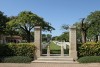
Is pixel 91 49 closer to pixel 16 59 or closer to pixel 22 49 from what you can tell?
pixel 22 49

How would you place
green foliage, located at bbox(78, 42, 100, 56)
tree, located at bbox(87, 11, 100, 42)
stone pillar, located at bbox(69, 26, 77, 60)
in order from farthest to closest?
tree, located at bbox(87, 11, 100, 42) < stone pillar, located at bbox(69, 26, 77, 60) < green foliage, located at bbox(78, 42, 100, 56)

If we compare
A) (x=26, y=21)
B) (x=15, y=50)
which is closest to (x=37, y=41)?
(x=15, y=50)

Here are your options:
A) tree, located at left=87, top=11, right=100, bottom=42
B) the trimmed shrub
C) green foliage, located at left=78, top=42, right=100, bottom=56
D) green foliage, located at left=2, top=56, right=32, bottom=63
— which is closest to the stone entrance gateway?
the trimmed shrub

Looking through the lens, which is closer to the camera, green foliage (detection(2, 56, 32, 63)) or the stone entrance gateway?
green foliage (detection(2, 56, 32, 63))

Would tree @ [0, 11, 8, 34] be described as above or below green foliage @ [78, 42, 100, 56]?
above

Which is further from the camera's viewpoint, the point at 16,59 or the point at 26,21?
the point at 26,21

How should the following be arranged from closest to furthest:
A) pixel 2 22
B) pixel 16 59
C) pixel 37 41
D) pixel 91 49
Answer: pixel 16 59 → pixel 91 49 → pixel 37 41 → pixel 2 22

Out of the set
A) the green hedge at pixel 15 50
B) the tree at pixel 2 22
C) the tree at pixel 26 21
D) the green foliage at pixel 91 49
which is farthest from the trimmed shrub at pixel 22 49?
the tree at pixel 2 22

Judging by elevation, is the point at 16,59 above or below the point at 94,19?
below

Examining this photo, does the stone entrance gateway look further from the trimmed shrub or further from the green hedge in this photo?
the green hedge

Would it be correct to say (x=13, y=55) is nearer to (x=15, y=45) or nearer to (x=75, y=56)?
(x=15, y=45)

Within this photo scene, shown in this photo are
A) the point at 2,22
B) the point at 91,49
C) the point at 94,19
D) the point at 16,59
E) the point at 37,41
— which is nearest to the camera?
the point at 16,59

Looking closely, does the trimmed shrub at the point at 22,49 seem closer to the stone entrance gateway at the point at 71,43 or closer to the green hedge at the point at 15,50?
the green hedge at the point at 15,50

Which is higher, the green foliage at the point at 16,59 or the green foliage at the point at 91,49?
the green foliage at the point at 91,49
